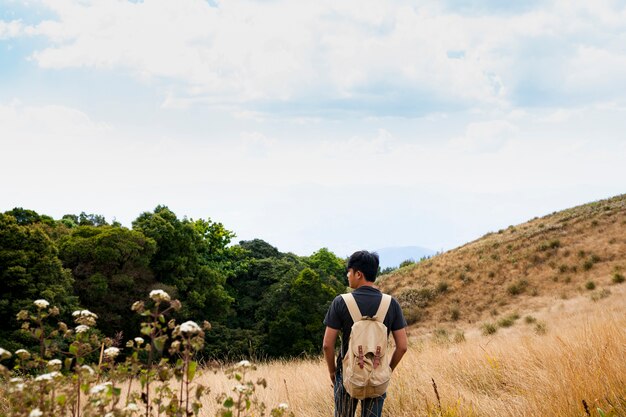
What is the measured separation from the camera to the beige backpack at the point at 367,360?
13.0 feet

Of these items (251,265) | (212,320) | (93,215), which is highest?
(93,215)

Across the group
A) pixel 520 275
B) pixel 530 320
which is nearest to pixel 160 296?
pixel 530 320

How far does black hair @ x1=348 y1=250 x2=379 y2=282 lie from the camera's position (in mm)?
4285

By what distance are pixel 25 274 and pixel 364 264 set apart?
19.2m

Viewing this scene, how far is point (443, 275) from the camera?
35.1 m

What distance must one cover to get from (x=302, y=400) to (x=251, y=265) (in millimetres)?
30396

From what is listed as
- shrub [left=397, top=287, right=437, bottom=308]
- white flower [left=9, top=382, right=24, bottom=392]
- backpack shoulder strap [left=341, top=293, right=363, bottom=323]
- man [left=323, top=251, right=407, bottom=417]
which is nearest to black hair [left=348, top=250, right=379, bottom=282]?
man [left=323, top=251, right=407, bottom=417]

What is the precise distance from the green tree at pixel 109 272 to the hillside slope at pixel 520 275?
49.3 feet

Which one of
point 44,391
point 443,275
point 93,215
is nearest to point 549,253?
point 443,275

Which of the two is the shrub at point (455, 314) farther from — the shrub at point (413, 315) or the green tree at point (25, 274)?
the green tree at point (25, 274)

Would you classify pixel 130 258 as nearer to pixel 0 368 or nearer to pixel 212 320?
pixel 212 320

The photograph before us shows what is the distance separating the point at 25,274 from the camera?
19500 millimetres

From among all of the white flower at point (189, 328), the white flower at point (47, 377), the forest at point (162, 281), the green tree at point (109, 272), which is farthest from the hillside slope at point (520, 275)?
the white flower at point (47, 377)

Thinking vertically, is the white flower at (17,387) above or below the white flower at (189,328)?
below
